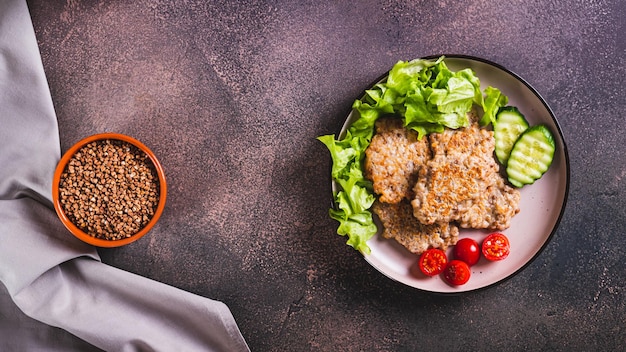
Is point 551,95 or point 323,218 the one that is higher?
point 551,95

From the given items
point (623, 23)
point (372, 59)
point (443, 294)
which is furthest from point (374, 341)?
point (623, 23)

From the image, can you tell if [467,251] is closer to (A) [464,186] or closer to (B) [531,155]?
(A) [464,186]

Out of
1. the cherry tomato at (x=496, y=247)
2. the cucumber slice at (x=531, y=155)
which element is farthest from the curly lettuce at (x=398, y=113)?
the cherry tomato at (x=496, y=247)

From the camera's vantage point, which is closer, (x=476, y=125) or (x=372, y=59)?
(x=476, y=125)

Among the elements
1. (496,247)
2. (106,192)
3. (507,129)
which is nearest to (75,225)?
(106,192)

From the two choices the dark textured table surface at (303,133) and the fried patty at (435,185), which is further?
the dark textured table surface at (303,133)

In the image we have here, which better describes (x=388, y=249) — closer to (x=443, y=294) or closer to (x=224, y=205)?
(x=443, y=294)

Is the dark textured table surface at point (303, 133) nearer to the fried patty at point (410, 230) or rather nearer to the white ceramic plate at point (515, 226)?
the white ceramic plate at point (515, 226)

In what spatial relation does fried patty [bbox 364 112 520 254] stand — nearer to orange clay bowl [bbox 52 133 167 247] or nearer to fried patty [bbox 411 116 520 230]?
fried patty [bbox 411 116 520 230]
